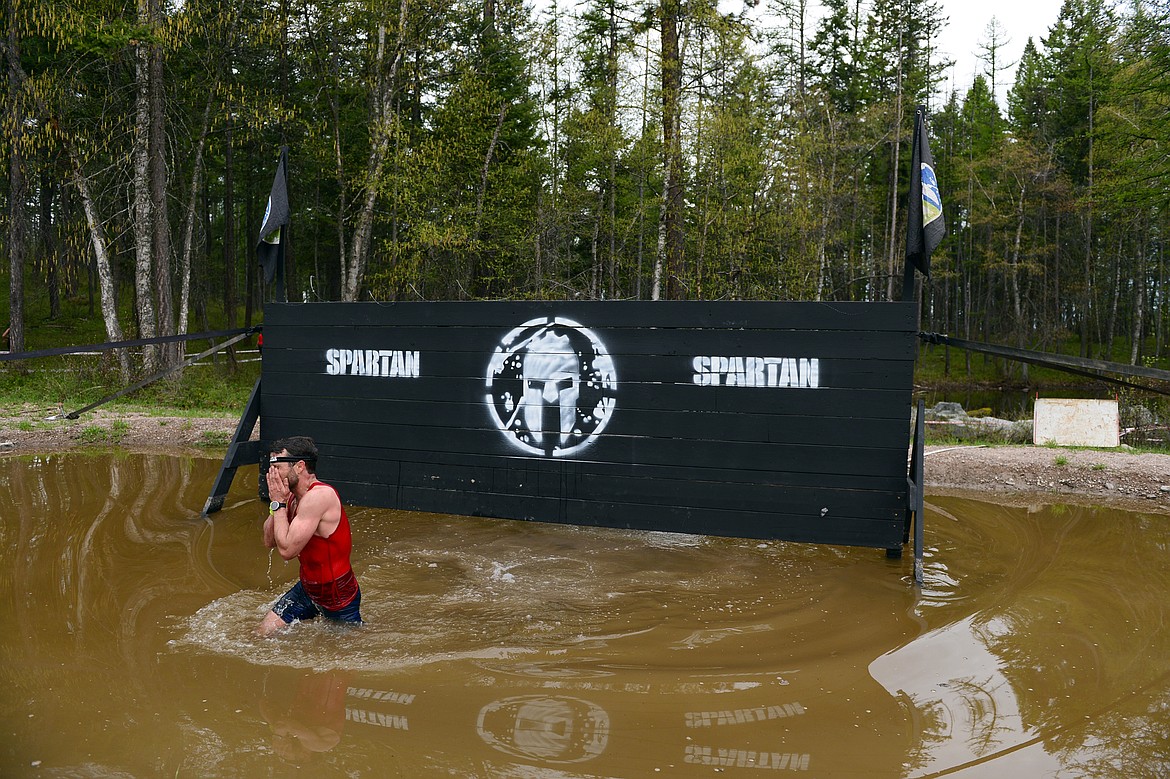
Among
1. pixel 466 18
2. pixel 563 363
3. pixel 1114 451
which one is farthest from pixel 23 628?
pixel 466 18

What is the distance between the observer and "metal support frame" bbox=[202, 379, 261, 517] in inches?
299

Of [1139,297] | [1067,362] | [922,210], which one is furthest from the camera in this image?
[1139,297]

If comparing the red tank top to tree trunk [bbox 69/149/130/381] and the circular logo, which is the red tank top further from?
tree trunk [bbox 69/149/130/381]

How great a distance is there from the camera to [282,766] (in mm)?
3207

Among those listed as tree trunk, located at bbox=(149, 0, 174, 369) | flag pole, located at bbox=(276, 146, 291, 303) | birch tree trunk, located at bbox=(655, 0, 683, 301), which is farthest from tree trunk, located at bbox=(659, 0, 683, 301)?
tree trunk, located at bbox=(149, 0, 174, 369)

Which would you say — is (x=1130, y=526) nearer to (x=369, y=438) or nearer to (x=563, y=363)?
(x=563, y=363)

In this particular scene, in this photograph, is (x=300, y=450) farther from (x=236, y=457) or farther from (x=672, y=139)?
(x=672, y=139)

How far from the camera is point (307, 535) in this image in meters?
4.51

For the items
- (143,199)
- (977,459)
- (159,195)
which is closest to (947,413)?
(977,459)

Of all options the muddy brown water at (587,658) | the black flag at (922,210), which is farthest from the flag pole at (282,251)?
the black flag at (922,210)

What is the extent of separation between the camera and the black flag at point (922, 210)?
235 inches

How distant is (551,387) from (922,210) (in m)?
3.20

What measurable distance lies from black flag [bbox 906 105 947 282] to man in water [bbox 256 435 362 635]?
4.47 meters

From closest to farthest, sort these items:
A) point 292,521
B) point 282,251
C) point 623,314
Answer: point 292,521 < point 623,314 < point 282,251
